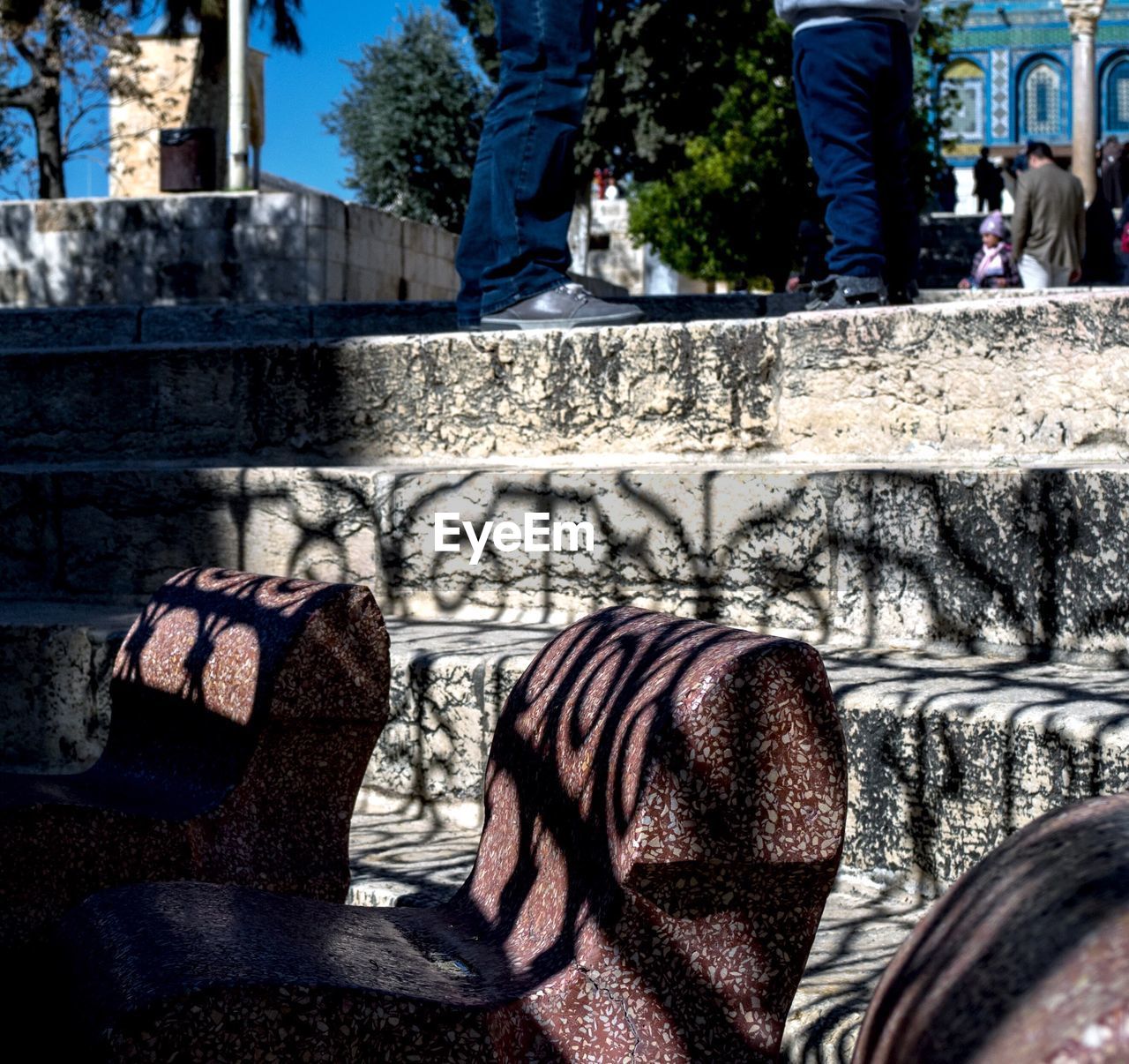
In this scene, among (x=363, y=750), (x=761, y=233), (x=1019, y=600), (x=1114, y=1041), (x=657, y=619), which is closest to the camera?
(x=1114, y=1041)

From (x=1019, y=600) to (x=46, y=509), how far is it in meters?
2.56

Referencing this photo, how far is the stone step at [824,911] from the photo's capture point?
75.6 inches

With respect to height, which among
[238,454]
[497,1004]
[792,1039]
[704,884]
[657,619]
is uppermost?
A: [238,454]

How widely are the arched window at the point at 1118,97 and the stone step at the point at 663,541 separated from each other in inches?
2242

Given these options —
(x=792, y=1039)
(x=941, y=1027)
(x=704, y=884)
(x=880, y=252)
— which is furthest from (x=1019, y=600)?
(x=941, y=1027)

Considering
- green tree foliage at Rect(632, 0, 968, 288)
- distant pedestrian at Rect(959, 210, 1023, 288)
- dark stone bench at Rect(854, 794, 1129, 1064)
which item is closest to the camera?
dark stone bench at Rect(854, 794, 1129, 1064)

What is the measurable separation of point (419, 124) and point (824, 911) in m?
30.8

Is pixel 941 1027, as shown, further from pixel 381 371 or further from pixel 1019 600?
pixel 381 371

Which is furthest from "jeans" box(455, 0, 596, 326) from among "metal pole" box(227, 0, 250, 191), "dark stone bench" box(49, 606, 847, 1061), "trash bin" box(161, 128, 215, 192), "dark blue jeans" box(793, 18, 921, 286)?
"metal pole" box(227, 0, 250, 191)

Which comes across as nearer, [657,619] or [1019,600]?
[657,619]

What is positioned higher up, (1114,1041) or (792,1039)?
(1114,1041)

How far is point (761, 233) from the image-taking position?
1146 inches

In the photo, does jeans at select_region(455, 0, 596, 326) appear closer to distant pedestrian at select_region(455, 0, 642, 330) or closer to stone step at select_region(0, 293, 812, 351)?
distant pedestrian at select_region(455, 0, 642, 330)

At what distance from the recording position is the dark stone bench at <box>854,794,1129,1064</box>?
0.77 metres
